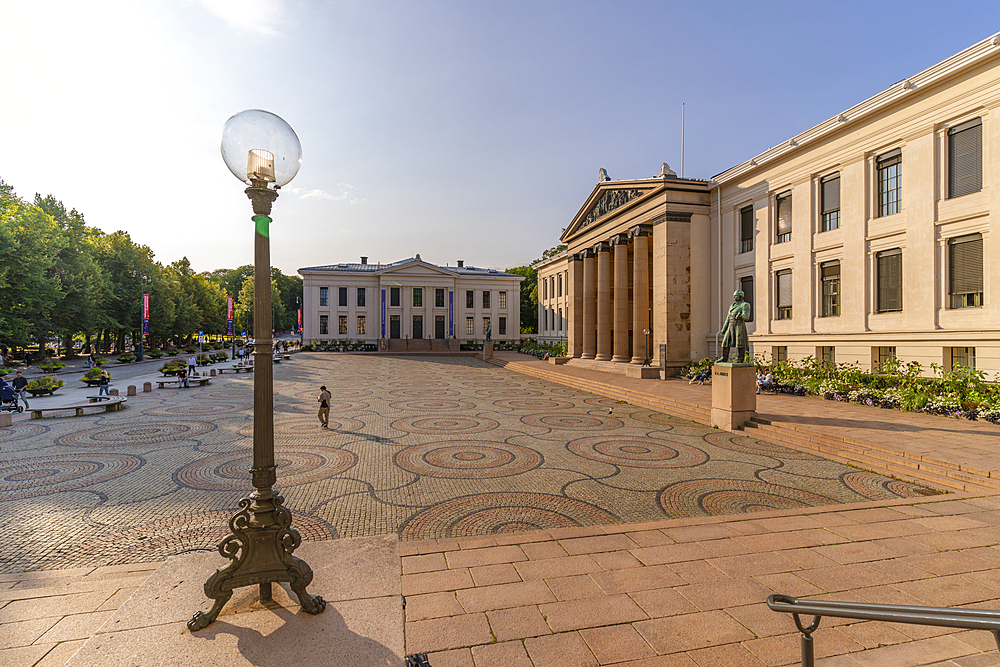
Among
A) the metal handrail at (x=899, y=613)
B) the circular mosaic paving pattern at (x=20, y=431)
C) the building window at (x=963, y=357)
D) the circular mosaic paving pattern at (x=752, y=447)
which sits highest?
the building window at (x=963, y=357)

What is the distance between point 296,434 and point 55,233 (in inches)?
1596

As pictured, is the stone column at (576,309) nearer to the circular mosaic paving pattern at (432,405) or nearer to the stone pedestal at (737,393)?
the circular mosaic paving pattern at (432,405)

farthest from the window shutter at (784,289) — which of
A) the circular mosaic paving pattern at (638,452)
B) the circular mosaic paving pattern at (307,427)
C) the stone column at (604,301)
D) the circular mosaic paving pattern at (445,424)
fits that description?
the circular mosaic paving pattern at (307,427)

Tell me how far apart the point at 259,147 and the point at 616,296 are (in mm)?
29031

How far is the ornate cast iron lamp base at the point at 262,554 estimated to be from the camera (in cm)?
394

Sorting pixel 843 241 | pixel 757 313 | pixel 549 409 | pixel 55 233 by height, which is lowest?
pixel 549 409

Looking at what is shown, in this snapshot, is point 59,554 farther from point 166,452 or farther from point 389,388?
point 389,388

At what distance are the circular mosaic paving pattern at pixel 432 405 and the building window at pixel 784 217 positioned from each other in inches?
702

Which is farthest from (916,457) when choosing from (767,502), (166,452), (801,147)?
(801,147)

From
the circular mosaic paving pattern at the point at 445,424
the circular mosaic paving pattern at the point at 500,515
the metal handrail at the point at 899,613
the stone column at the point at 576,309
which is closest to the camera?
the metal handrail at the point at 899,613

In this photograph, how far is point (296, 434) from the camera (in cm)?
1291

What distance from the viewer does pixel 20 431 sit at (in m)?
13.5

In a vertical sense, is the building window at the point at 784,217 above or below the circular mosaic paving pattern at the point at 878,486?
above

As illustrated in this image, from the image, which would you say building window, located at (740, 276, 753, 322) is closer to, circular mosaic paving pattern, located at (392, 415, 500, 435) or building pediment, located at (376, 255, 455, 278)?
circular mosaic paving pattern, located at (392, 415, 500, 435)
